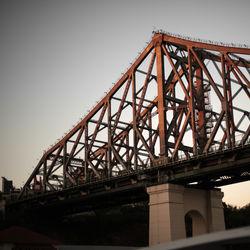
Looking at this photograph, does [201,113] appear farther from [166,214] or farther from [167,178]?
[166,214]

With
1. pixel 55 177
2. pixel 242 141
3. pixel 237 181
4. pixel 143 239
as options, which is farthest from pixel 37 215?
pixel 242 141

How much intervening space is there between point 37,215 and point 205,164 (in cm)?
4445

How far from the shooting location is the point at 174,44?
5956cm

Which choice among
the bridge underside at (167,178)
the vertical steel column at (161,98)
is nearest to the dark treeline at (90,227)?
the bridge underside at (167,178)

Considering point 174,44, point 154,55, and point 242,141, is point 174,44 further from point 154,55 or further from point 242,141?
point 242,141

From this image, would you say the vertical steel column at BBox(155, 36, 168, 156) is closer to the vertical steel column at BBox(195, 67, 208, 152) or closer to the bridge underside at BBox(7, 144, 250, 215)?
the bridge underside at BBox(7, 144, 250, 215)

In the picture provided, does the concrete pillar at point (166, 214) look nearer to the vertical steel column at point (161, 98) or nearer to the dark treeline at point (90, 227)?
the vertical steel column at point (161, 98)

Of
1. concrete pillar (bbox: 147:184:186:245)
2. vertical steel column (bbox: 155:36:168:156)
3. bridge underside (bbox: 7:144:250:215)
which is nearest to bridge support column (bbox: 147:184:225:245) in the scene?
concrete pillar (bbox: 147:184:186:245)

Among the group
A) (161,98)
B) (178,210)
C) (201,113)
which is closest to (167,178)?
(178,210)

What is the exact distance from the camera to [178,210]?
4584cm

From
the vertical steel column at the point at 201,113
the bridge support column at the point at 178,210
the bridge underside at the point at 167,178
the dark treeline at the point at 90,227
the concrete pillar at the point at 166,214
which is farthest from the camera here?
the dark treeline at the point at 90,227

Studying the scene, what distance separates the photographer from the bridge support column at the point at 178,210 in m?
44.8

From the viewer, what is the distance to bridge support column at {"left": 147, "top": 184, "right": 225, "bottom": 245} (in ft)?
147

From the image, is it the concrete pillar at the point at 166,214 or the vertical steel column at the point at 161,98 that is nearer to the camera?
the concrete pillar at the point at 166,214
